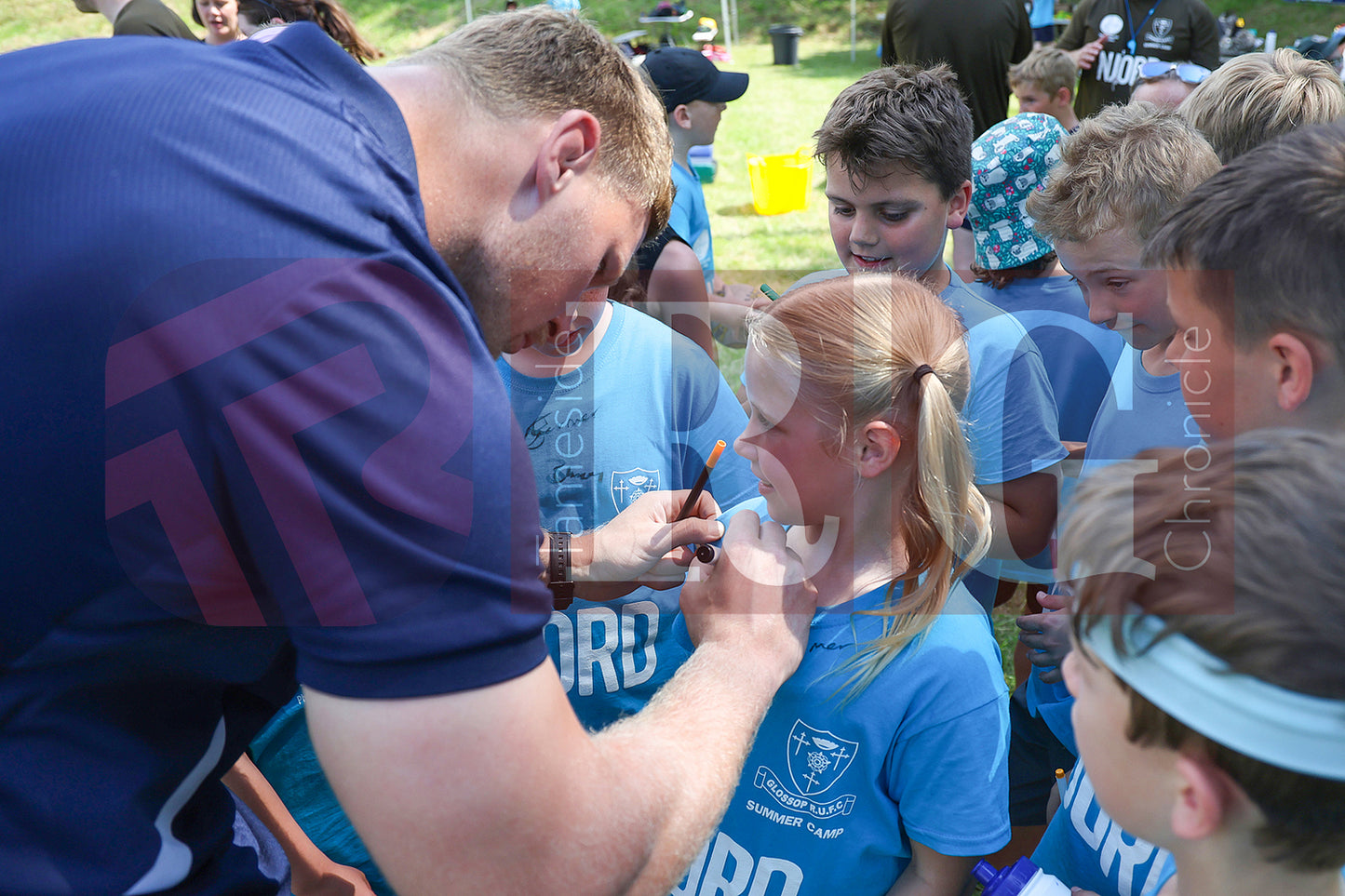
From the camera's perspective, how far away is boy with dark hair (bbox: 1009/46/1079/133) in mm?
5637

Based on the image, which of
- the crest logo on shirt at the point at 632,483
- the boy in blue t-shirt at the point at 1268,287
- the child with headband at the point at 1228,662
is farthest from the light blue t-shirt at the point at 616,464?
the child with headband at the point at 1228,662

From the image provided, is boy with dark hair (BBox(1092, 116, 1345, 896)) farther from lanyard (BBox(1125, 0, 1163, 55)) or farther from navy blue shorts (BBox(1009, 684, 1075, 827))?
lanyard (BBox(1125, 0, 1163, 55))

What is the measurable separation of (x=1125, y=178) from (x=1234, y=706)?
1.94m

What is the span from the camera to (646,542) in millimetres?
1880

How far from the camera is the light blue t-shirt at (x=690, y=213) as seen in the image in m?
4.41

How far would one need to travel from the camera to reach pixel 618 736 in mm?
1243

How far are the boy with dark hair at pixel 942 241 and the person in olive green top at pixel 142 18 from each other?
422cm

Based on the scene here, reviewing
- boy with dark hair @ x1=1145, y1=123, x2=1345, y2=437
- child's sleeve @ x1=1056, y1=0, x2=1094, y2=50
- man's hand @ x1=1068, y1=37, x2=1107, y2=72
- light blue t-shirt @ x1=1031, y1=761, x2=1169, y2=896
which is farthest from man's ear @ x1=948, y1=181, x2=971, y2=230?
child's sleeve @ x1=1056, y1=0, x2=1094, y2=50

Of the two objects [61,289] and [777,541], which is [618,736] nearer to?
[777,541]

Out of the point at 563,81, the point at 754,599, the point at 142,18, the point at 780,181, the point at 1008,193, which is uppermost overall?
the point at 563,81

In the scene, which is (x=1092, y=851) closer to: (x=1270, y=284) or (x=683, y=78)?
(x=1270, y=284)

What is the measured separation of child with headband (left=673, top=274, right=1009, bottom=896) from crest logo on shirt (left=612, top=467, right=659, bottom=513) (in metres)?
0.42

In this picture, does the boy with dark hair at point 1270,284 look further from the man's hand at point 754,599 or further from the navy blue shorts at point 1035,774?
the navy blue shorts at point 1035,774

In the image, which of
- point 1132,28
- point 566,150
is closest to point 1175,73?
point 1132,28
